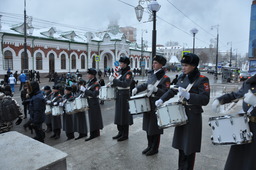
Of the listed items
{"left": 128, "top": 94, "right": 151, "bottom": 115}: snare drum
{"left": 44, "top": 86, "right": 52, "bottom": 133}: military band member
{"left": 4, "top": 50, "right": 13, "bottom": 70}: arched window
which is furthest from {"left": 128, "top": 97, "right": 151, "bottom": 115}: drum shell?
{"left": 4, "top": 50, "right": 13, "bottom": 70}: arched window

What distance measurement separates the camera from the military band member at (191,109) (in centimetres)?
303

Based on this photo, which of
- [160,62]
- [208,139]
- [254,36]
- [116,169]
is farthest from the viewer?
[254,36]

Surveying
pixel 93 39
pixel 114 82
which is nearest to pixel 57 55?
pixel 93 39

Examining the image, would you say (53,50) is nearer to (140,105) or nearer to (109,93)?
(109,93)

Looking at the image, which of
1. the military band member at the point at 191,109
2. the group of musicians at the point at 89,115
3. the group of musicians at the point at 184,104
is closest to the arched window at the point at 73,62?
the group of musicians at the point at 89,115

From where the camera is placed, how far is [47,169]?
8.43 ft

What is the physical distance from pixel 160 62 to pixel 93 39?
34.5 m

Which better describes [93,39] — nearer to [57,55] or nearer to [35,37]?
[57,55]

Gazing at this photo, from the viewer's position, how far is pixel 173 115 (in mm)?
3041

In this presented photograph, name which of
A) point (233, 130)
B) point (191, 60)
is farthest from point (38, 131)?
point (233, 130)

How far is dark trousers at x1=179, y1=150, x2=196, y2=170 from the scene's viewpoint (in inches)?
125

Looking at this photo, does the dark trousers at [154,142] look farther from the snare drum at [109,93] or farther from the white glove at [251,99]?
the white glove at [251,99]

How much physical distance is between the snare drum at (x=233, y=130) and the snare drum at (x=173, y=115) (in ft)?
1.95

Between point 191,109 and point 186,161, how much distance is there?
0.86m
